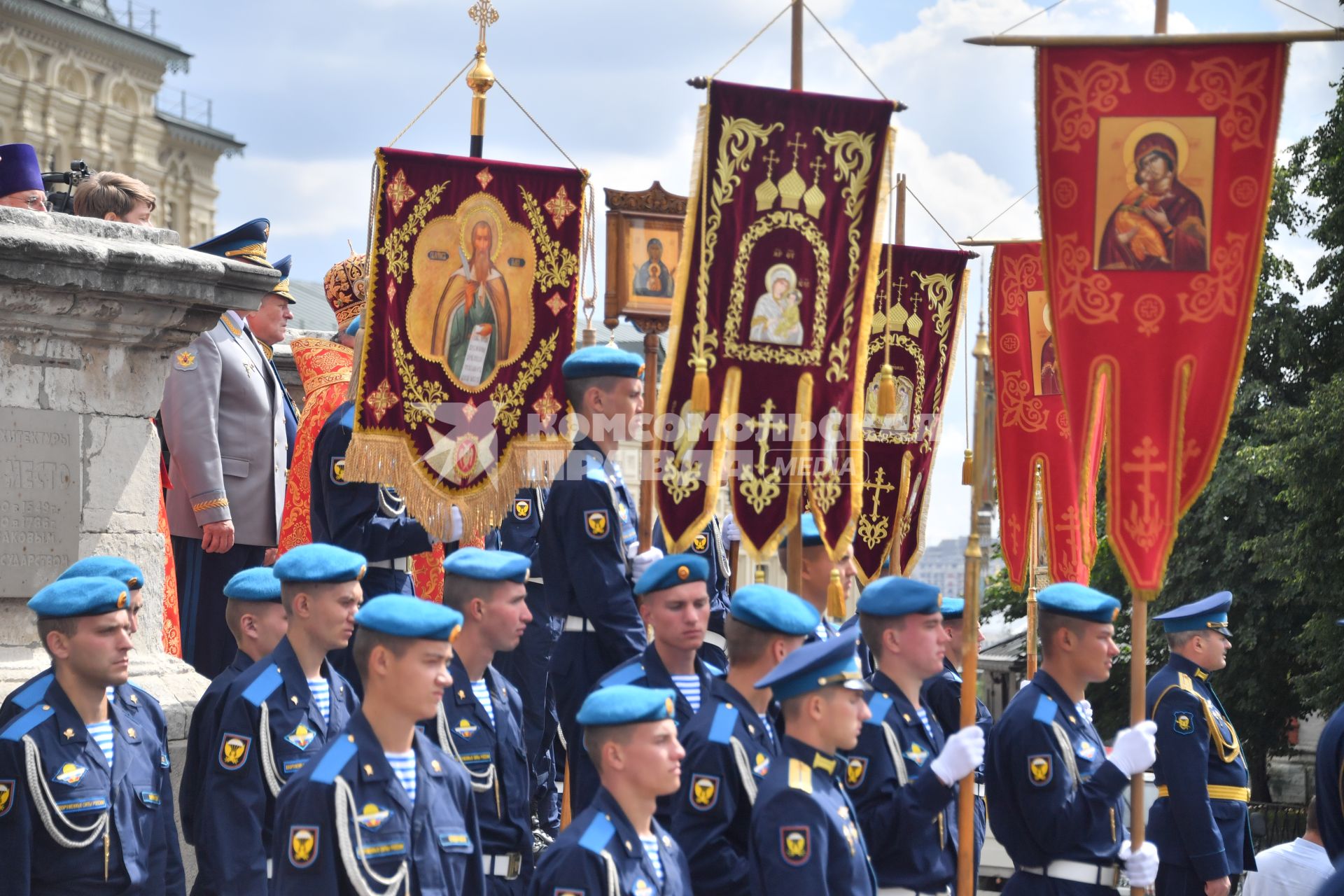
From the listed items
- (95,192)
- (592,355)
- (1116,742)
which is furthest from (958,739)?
(95,192)

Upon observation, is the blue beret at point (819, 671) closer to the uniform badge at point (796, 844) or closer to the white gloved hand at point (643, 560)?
the uniform badge at point (796, 844)

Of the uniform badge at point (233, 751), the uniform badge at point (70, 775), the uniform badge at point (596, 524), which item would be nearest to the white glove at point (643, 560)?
the uniform badge at point (596, 524)

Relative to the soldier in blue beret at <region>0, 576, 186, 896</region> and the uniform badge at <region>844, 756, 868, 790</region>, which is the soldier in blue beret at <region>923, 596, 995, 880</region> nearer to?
the uniform badge at <region>844, 756, 868, 790</region>

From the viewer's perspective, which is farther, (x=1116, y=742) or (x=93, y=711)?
(x=1116, y=742)

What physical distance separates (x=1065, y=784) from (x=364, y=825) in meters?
2.77

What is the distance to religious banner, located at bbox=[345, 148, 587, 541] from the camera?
764 centimetres

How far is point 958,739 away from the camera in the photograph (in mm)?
5621

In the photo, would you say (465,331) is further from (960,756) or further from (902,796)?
(960,756)

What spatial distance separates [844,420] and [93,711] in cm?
299

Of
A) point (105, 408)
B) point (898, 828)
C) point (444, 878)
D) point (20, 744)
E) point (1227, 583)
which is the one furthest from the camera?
point (1227, 583)

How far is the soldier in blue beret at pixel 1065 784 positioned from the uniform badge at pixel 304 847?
2.82m

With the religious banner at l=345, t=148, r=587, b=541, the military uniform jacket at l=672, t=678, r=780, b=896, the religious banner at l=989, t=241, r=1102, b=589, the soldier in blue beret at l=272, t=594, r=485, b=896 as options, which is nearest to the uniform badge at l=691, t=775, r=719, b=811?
the military uniform jacket at l=672, t=678, r=780, b=896

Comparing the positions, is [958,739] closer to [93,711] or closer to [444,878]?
[444,878]

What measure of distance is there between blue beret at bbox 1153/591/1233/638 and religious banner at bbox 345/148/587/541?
3.09m
